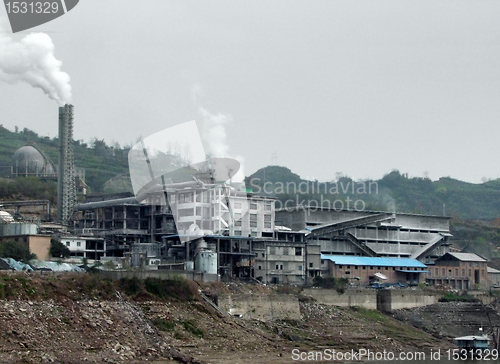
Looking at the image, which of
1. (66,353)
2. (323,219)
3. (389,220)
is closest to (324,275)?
(323,219)

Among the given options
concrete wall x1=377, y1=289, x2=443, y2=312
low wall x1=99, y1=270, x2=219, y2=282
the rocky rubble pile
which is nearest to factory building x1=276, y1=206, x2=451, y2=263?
concrete wall x1=377, y1=289, x2=443, y2=312

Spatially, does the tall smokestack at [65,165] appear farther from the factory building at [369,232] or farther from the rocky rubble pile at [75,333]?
the rocky rubble pile at [75,333]

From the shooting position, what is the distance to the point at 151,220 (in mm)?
79375

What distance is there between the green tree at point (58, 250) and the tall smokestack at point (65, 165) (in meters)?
15.5

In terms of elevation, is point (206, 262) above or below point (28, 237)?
below

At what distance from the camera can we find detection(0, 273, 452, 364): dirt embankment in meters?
48.1

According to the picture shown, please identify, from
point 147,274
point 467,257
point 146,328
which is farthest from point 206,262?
point 467,257

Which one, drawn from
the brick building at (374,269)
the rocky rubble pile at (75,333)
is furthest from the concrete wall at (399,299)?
the rocky rubble pile at (75,333)

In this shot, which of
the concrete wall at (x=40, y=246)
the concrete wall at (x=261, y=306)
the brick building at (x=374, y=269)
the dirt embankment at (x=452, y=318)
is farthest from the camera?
the brick building at (x=374, y=269)

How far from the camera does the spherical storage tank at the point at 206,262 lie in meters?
69.0

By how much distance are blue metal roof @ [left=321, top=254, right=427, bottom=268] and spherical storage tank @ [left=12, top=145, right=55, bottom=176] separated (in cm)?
5775

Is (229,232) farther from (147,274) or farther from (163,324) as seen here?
(163,324)

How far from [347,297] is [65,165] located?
3205 cm

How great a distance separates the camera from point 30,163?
5108 inches
